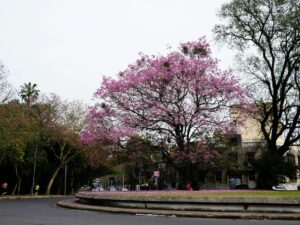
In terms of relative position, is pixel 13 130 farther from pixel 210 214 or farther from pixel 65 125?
pixel 210 214

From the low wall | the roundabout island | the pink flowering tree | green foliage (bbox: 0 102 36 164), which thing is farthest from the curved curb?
green foliage (bbox: 0 102 36 164)

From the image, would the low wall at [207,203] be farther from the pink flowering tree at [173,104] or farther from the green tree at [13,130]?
the green tree at [13,130]

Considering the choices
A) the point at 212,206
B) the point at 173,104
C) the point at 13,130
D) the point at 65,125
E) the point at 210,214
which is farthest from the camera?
the point at 65,125

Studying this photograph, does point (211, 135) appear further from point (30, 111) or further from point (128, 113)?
point (30, 111)

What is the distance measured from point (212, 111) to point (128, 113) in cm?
585

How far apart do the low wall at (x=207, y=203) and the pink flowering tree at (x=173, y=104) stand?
26.3 ft

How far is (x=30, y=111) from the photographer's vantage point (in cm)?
4656

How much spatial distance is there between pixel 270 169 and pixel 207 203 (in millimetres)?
14589

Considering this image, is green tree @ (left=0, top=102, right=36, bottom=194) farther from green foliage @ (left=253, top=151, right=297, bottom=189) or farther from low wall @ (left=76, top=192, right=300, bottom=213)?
green foliage @ (left=253, top=151, right=297, bottom=189)

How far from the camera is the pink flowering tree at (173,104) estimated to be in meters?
26.6

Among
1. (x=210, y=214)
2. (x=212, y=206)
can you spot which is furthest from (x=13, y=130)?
(x=210, y=214)

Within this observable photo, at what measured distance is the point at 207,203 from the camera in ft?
54.5

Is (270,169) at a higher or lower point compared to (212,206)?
higher

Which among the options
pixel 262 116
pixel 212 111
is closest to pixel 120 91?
pixel 212 111
